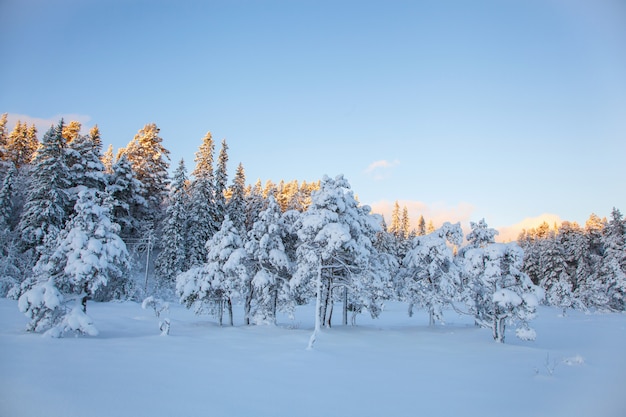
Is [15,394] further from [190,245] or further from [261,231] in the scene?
[190,245]

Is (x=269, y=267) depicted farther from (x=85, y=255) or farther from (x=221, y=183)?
(x=221, y=183)

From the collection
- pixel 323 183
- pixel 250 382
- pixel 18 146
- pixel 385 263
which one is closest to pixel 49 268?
pixel 250 382

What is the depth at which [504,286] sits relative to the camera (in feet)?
73.0

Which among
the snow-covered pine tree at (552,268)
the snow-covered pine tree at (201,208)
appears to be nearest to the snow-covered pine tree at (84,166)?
the snow-covered pine tree at (201,208)

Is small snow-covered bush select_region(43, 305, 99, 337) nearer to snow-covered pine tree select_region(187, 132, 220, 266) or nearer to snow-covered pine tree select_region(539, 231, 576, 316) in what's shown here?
snow-covered pine tree select_region(187, 132, 220, 266)

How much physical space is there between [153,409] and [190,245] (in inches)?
1466

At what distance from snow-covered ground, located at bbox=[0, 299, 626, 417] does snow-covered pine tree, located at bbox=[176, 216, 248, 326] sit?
5113 millimetres

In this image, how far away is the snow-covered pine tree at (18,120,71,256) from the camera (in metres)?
32.3

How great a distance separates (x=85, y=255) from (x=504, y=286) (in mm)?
23521

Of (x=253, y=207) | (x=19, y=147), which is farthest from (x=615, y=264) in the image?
(x=19, y=147)

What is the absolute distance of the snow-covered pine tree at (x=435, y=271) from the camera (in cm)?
2844

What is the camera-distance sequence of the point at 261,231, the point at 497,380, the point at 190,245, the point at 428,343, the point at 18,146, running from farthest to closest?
1. the point at 18,146
2. the point at 190,245
3. the point at 261,231
4. the point at 428,343
5. the point at 497,380

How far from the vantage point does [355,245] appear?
2489 centimetres

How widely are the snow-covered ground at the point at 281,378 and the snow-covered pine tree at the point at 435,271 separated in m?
7.65
